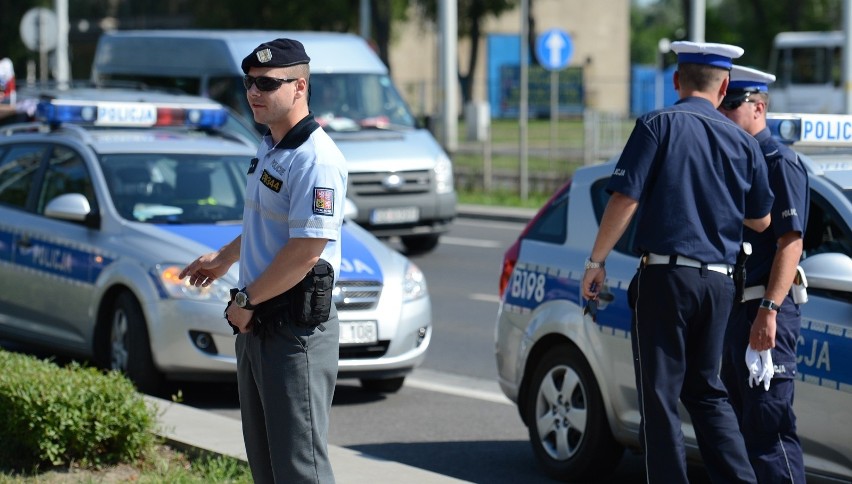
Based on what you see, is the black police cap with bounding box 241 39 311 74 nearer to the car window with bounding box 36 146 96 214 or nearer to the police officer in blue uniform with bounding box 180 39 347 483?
the police officer in blue uniform with bounding box 180 39 347 483

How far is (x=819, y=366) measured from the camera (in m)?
5.55

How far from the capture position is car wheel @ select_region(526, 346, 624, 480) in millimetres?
6434

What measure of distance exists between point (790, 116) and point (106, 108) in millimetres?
5688

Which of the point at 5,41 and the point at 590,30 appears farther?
the point at 590,30

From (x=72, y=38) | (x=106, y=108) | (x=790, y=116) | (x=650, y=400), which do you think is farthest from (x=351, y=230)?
(x=72, y=38)

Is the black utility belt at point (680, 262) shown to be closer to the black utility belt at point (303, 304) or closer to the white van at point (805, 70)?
the black utility belt at point (303, 304)

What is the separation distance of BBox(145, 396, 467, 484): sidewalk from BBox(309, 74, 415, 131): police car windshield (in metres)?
10.1

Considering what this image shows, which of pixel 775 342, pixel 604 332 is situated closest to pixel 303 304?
pixel 775 342

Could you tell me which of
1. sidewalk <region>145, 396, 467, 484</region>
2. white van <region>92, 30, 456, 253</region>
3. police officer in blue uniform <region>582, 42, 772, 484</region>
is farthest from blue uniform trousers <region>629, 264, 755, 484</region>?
white van <region>92, 30, 456, 253</region>

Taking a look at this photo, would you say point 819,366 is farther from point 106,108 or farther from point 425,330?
point 106,108

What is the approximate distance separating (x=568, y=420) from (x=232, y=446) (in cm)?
149

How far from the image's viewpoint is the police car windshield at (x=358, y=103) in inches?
668

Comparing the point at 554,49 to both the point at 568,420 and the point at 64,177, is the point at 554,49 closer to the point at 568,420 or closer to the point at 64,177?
the point at 64,177

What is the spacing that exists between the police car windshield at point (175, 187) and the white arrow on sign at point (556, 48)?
13563mm
